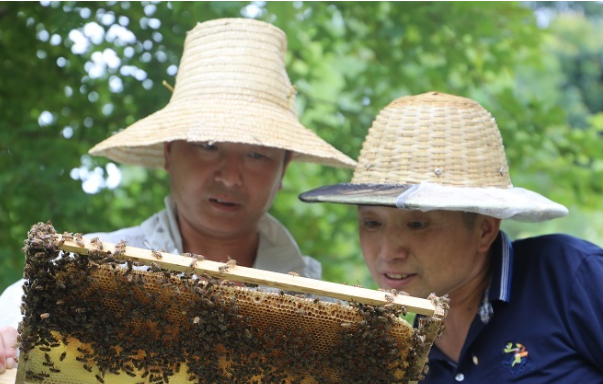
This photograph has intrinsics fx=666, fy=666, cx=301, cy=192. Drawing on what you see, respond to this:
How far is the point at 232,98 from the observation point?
339 centimetres

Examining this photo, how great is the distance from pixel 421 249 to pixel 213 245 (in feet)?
3.77

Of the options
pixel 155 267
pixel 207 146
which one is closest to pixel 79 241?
pixel 155 267

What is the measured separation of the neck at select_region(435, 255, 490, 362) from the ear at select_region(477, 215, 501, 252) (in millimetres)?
131

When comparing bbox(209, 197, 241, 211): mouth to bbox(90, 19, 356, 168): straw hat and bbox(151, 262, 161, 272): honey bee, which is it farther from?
bbox(151, 262, 161, 272): honey bee

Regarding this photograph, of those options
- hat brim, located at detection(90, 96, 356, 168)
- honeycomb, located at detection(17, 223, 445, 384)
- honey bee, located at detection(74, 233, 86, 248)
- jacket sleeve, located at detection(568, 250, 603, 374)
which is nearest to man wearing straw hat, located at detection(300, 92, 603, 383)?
jacket sleeve, located at detection(568, 250, 603, 374)

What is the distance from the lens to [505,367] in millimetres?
2881

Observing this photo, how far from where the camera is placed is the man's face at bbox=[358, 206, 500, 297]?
3010 millimetres

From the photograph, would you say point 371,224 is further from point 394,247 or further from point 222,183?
point 222,183

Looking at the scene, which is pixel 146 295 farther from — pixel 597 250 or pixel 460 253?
pixel 597 250

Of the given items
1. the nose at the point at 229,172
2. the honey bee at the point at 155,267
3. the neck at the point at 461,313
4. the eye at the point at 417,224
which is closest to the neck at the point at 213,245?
the nose at the point at 229,172

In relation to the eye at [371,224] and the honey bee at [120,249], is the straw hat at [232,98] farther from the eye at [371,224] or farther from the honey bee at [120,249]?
the honey bee at [120,249]

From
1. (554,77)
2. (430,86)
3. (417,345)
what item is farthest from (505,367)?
(554,77)

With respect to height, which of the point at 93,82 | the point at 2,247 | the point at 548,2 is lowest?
the point at 2,247

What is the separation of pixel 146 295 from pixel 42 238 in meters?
0.34
